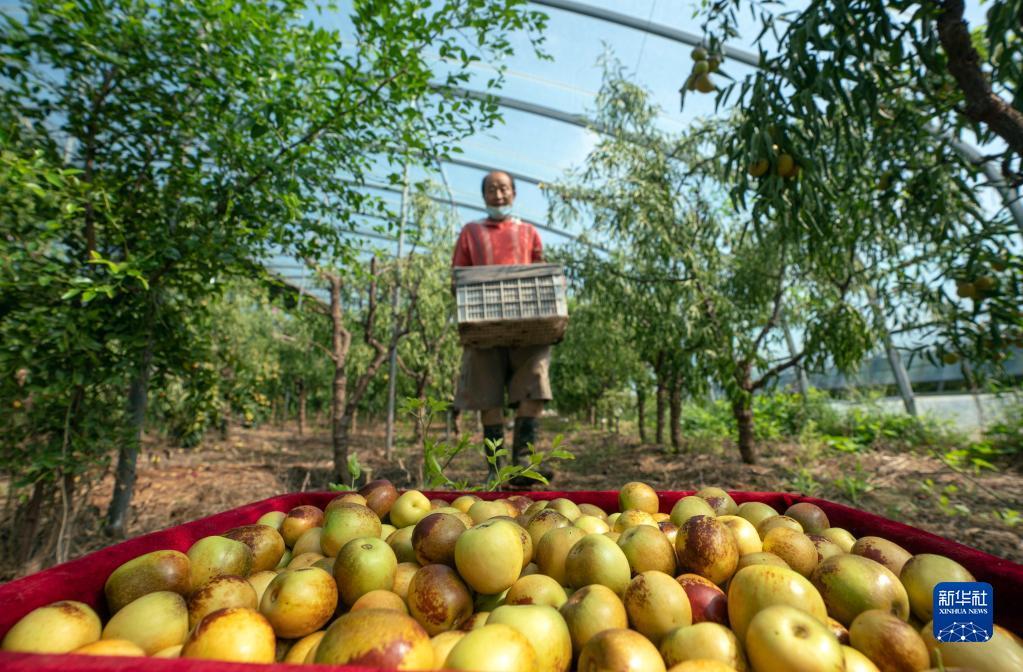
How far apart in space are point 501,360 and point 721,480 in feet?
10.6

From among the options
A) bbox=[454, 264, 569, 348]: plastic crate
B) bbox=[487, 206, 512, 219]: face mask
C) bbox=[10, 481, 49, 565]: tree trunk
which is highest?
bbox=[487, 206, 512, 219]: face mask

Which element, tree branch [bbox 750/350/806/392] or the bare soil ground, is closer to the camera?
the bare soil ground

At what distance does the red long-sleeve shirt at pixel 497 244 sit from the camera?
3.46 metres

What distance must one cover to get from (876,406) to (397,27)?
10105 mm

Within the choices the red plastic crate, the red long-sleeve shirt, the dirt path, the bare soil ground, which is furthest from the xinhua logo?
the red long-sleeve shirt

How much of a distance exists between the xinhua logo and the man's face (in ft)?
10.3

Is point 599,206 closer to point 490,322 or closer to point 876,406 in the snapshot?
point 490,322

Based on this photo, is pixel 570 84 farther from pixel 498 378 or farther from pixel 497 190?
pixel 498 378

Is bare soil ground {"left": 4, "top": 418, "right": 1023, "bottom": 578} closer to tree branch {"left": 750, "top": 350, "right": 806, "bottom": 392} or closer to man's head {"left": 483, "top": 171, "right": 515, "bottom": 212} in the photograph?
tree branch {"left": 750, "top": 350, "right": 806, "bottom": 392}

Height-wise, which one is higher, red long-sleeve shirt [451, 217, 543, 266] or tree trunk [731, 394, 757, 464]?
red long-sleeve shirt [451, 217, 543, 266]

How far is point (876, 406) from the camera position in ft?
28.7

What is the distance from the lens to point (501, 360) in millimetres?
3580

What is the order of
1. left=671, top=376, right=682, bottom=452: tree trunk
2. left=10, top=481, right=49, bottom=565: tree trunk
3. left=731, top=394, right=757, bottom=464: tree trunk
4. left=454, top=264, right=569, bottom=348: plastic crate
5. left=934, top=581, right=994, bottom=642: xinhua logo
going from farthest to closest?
left=671, top=376, right=682, bottom=452: tree trunk
left=731, top=394, right=757, bottom=464: tree trunk
left=454, top=264, right=569, bottom=348: plastic crate
left=10, top=481, right=49, bottom=565: tree trunk
left=934, top=581, right=994, bottom=642: xinhua logo

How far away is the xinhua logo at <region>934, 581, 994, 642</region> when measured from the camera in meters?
0.78
